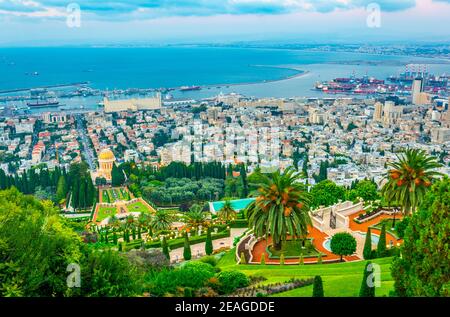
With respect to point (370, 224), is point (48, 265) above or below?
above

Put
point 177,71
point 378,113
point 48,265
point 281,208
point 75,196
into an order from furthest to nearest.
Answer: point 177,71 < point 378,113 < point 75,196 < point 281,208 < point 48,265

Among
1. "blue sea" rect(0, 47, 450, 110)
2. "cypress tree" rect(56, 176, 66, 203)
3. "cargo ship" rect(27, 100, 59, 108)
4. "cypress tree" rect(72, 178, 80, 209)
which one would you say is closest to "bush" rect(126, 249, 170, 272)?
"cypress tree" rect(72, 178, 80, 209)

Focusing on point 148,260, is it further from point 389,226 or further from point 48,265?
point 389,226

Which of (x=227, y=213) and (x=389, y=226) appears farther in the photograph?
(x=227, y=213)

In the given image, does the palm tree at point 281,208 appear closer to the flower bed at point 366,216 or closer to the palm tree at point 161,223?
the flower bed at point 366,216

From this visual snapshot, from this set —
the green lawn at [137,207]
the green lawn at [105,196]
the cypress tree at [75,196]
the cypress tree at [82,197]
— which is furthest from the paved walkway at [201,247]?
the green lawn at [105,196]

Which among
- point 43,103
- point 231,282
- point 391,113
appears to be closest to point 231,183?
point 231,282
